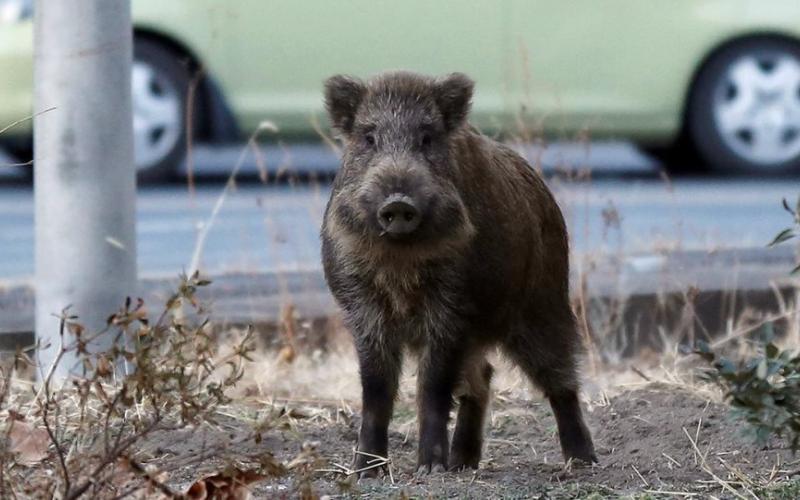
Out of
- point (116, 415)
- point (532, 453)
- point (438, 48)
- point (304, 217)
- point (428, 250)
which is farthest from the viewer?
point (438, 48)

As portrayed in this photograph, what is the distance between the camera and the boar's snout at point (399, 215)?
4.35m

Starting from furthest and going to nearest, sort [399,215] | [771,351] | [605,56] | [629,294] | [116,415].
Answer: [605,56] < [629,294] < [399,215] < [116,415] < [771,351]

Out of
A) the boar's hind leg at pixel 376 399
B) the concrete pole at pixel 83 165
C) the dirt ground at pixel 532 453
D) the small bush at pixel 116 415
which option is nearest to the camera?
the small bush at pixel 116 415

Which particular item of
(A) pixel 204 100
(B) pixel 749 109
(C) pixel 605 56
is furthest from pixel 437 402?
(B) pixel 749 109

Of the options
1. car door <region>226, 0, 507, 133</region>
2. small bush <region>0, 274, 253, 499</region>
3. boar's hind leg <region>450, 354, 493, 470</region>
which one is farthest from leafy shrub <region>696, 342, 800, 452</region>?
car door <region>226, 0, 507, 133</region>

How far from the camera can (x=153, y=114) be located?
10.6 m

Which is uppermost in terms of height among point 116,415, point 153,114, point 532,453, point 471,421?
point 153,114

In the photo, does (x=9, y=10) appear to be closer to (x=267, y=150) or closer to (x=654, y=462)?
(x=267, y=150)

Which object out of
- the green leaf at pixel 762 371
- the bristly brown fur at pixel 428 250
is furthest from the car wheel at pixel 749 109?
the green leaf at pixel 762 371

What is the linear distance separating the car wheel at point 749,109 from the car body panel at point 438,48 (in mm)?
238

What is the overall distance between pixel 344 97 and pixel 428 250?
64 cm

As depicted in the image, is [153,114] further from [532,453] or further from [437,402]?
[437,402]

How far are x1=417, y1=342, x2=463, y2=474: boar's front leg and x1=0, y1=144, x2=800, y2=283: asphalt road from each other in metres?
2.11

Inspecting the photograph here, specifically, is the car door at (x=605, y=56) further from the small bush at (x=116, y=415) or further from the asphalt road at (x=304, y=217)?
the small bush at (x=116, y=415)
